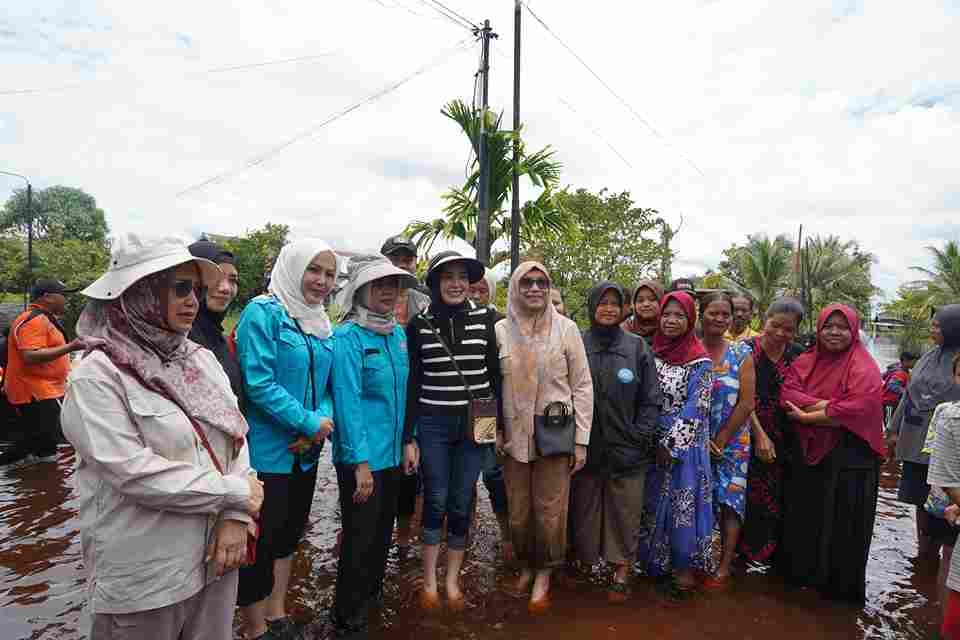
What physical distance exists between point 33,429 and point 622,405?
5.88m

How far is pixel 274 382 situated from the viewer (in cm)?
241

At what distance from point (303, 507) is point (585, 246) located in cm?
1102

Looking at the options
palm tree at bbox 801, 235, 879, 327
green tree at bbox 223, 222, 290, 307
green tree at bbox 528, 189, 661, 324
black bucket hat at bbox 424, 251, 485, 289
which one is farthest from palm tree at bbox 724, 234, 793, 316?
black bucket hat at bbox 424, 251, 485, 289

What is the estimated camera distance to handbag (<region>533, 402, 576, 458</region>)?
2.99 m

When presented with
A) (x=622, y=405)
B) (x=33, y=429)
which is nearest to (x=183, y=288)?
(x=622, y=405)

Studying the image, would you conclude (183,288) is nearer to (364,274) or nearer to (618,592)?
(364,274)

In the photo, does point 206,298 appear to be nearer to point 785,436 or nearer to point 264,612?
point 264,612

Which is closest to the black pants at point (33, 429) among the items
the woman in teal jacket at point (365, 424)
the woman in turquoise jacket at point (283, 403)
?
the woman in turquoise jacket at point (283, 403)

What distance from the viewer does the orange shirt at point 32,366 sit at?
516cm

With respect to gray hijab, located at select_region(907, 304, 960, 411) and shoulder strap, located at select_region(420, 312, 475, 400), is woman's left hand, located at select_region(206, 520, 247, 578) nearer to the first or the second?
shoulder strap, located at select_region(420, 312, 475, 400)

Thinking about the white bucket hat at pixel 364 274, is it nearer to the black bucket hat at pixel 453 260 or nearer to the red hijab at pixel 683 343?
the black bucket hat at pixel 453 260

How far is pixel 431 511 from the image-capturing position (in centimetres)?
301

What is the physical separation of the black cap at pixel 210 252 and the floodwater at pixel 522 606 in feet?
6.22

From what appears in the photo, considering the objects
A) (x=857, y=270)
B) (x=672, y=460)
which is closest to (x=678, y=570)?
(x=672, y=460)
